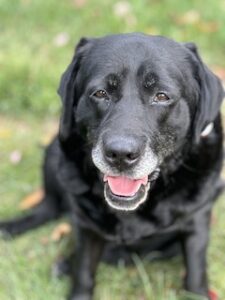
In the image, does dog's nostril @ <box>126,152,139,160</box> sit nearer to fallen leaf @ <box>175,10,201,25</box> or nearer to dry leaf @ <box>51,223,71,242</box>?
dry leaf @ <box>51,223,71,242</box>

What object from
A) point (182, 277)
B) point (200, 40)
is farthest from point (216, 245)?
point (200, 40)

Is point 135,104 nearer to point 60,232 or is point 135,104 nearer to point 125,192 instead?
point 125,192

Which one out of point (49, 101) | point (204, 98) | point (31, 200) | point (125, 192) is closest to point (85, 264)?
point (125, 192)

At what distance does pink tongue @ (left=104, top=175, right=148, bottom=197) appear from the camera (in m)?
2.22

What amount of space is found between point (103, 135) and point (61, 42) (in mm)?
2290

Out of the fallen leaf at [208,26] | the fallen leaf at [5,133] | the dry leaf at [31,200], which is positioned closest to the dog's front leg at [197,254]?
the dry leaf at [31,200]

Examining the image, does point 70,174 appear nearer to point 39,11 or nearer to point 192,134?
point 192,134

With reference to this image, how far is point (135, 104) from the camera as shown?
2.12m

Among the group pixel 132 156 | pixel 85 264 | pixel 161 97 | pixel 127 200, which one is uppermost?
pixel 161 97

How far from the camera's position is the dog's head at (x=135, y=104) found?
209cm

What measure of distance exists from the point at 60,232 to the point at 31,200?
30 centimetres

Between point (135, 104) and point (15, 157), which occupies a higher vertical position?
point (135, 104)

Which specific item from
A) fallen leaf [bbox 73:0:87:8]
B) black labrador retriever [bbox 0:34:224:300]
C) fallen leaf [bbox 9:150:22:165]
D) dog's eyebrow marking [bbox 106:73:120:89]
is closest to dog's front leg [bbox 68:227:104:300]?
black labrador retriever [bbox 0:34:224:300]

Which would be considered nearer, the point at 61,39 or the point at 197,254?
the point at 197,254
